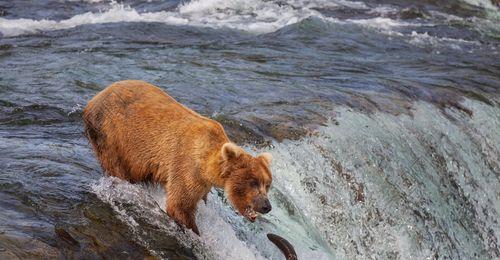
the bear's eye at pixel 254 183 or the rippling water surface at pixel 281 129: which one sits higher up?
the bear's eye at pixel 254 183

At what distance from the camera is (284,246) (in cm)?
615

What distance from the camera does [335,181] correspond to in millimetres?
7945

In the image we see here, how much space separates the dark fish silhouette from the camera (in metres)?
6.08

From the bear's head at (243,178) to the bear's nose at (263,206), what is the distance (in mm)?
17

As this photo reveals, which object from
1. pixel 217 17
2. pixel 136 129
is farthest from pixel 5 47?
pixel 136 129

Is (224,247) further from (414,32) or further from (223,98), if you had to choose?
(414,32)

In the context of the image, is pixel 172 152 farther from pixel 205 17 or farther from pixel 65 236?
pixel 205 17

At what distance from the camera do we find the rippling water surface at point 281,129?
588 centimetres

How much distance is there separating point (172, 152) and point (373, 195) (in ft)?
9.69

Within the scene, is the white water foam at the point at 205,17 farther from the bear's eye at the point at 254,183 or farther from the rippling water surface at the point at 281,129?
the bear's eye at the point at 254,183

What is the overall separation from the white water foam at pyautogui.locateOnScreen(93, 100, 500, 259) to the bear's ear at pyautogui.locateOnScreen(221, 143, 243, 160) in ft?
1.98

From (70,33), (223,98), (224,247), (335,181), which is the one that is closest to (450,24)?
(70,33)

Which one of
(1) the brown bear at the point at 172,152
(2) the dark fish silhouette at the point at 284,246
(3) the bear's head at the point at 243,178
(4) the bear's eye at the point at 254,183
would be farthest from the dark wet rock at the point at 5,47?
(4) the bear's eye at the point at 254,183

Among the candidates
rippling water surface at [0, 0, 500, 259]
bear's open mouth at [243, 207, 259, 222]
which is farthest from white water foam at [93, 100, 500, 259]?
bear's open mouth at [243, 207, 259, 222]
